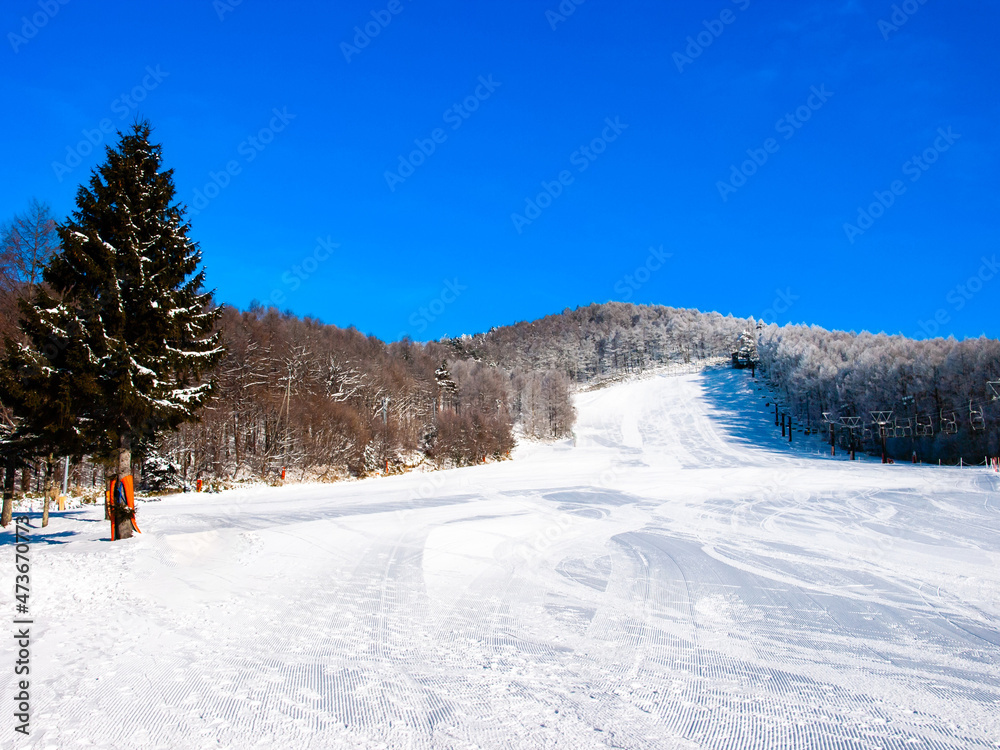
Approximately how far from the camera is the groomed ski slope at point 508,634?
152 inches

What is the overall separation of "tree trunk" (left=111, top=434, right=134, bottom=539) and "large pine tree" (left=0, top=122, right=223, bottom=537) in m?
0.02

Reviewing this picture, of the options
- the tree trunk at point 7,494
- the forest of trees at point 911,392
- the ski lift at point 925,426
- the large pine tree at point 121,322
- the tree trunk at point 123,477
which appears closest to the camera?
the large pine tree at point 121,322

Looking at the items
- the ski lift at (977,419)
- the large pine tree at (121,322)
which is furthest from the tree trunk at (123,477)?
the ski lift at (977,419)

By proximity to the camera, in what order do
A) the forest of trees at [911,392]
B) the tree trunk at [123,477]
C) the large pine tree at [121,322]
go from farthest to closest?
the forest of trees at [911,392] → the tree trunk at [123,477] → the large pine tree at [121,322]

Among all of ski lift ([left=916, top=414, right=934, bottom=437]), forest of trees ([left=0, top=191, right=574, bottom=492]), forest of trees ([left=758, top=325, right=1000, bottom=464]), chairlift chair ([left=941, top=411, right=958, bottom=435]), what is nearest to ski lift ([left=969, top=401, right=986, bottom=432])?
forest of trees ([left=758, top=325, right=1000, bottom=464])

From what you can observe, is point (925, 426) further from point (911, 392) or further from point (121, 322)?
A: point (121, 322)

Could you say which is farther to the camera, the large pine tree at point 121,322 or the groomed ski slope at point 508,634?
the large pine tree at point 121,322

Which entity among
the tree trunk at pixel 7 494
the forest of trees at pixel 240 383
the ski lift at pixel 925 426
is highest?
the forest of trees at pixel 240 383

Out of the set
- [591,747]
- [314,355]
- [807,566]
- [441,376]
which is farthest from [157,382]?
[441,376]

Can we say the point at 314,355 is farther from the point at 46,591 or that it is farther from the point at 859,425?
the point at 859,425

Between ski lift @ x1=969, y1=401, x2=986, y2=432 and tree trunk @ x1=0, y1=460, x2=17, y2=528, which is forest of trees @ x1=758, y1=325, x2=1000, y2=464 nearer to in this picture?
ski lift @ x1=969, y1=401, x2=986, y2=432

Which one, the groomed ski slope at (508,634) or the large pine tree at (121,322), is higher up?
the large pine tree at (121,322)

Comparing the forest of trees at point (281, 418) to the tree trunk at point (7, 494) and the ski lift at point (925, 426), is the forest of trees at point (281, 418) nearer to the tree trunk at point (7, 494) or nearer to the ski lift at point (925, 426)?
the tree trunk at point (7, 494)

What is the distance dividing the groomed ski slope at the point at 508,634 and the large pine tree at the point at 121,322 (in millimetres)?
2592
